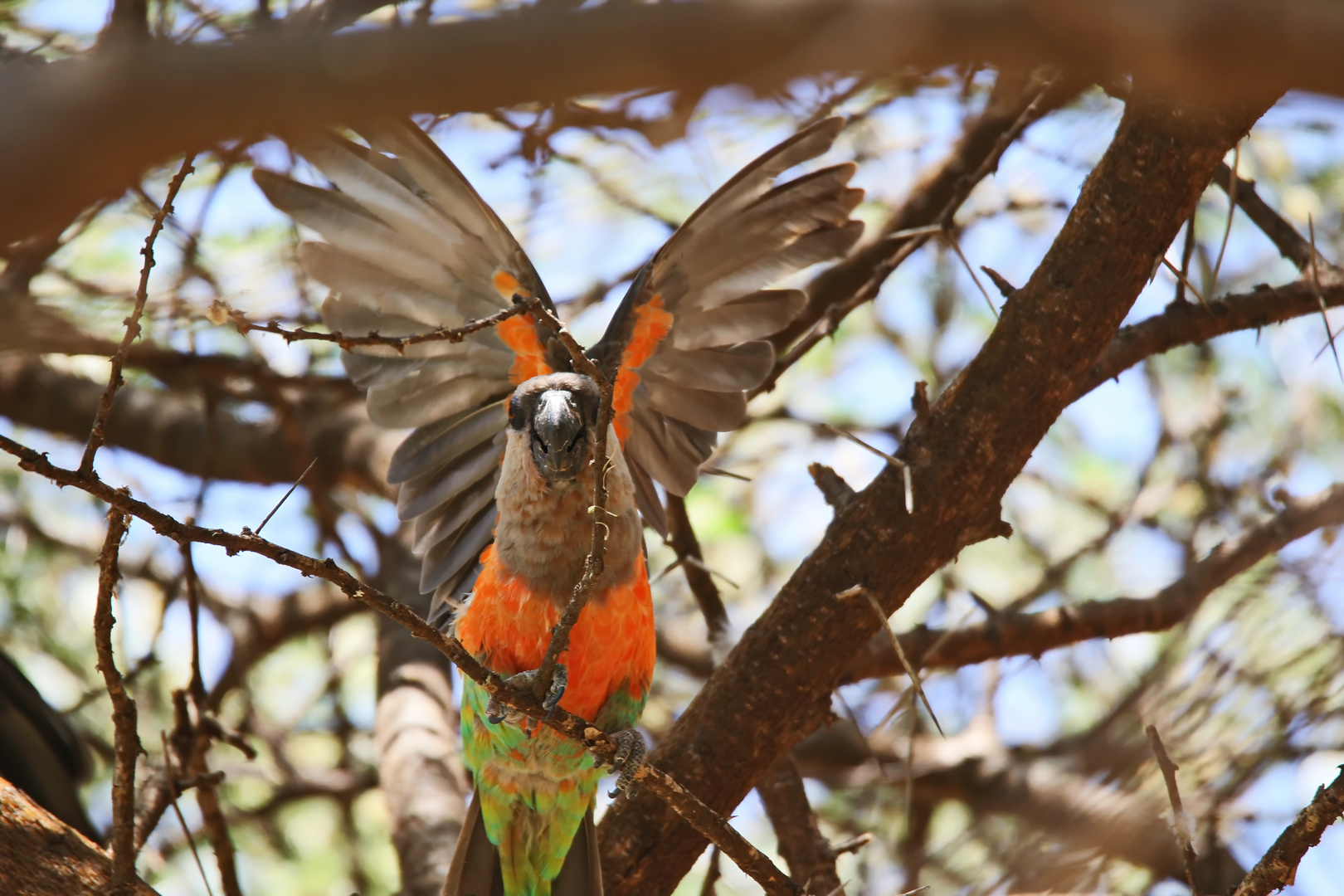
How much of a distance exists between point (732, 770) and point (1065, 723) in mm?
2708

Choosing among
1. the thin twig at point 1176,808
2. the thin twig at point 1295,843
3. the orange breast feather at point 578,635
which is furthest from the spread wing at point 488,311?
the thin twig at point 1295,843

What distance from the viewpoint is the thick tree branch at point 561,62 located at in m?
0.81

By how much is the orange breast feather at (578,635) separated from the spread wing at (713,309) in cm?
83

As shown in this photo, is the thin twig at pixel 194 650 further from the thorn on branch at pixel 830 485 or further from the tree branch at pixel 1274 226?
the tree branch at pixel 1274 226

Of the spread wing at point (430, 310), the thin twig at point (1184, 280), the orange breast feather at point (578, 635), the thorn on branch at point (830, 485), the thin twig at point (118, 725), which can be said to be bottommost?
the thin twig at point (118, 725)

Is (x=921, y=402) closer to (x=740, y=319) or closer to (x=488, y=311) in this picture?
(x=740, y=319)

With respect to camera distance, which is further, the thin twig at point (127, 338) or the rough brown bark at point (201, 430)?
the rough brown bark at point (201, 430)

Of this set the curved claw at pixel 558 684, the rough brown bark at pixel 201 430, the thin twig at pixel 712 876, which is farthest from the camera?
the rough brown bark at pixel 201 430

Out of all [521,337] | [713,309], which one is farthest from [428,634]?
[713,309]

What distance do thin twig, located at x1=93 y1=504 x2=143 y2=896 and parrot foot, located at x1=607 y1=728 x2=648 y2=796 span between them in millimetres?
1020

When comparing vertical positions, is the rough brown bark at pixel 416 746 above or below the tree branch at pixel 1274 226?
below

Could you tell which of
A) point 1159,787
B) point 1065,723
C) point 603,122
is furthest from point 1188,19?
point 1065,723

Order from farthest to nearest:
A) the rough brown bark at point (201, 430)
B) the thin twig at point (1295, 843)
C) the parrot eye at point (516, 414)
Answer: the rough brown bark at point (201, 430), the parrot eye at point (516, 414), the thin twig at point (1295, 843)

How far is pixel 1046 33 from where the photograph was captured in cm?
86
